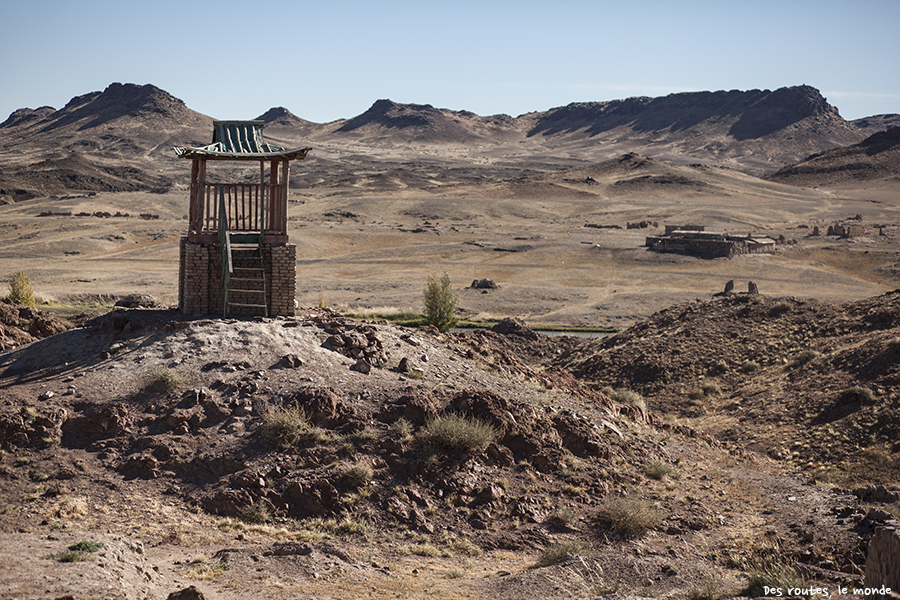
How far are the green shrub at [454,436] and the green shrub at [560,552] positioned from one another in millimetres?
2084

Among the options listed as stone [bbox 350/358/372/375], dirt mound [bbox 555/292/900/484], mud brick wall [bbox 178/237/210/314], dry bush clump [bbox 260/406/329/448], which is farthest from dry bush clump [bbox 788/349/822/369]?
mud brick wall [bbox 178/237/210/314]

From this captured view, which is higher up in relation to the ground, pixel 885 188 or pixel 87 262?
pixel 885 188

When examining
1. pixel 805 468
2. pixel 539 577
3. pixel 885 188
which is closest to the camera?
pixel 539 577

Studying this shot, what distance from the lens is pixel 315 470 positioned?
10930 millimetres

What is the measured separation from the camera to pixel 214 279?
582 inches

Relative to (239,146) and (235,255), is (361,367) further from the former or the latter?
(239,146)

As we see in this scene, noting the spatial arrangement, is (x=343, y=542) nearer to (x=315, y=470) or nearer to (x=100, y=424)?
(x=315, y=470)

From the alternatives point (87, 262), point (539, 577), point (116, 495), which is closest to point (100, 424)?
point (116, 495)

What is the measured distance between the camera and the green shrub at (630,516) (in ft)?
35.5

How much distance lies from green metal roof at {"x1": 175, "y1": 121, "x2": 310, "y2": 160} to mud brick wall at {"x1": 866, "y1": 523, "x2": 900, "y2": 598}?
1160cm

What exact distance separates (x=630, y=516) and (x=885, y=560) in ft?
12.6

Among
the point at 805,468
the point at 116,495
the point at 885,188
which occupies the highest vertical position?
the point at 885,188

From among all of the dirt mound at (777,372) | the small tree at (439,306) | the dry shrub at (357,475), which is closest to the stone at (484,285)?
the small tree at (439,306)

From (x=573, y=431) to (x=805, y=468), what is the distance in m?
5.47
